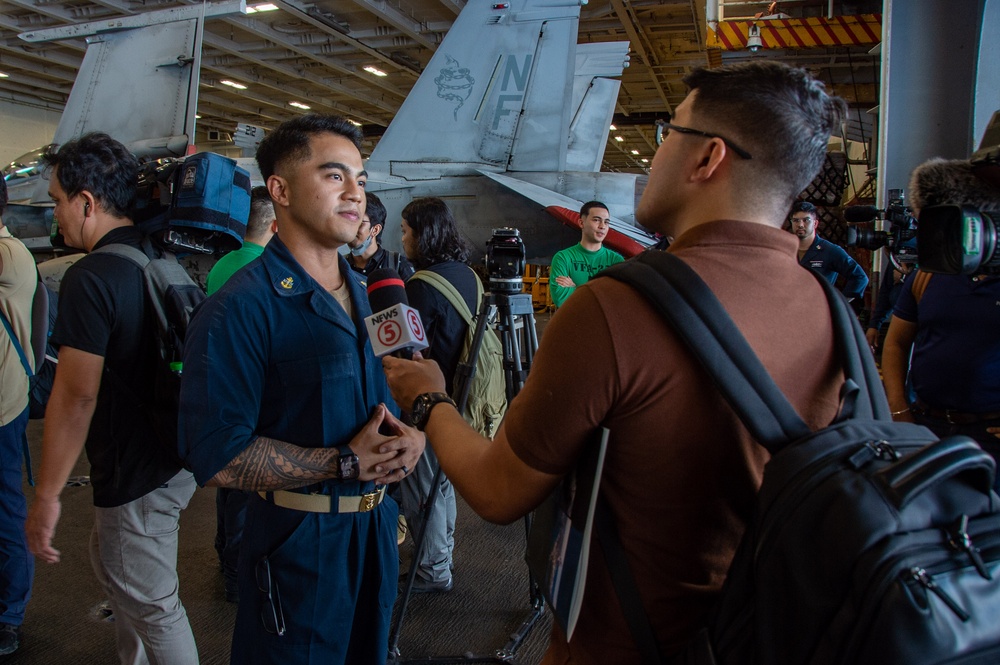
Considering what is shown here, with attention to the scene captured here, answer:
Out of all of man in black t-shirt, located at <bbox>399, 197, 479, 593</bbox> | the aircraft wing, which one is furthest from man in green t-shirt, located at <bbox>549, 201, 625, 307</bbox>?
man in black t-shirt, located at <bbox>399, 197, 479, 593</bbox>

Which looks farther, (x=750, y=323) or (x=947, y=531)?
(x=750, y=323)

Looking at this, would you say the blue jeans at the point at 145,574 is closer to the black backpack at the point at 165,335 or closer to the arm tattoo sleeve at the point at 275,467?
the black backpack at the point at 165,335

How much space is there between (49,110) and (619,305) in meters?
23.4

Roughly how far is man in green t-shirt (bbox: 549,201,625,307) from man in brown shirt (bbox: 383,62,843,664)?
347 cm

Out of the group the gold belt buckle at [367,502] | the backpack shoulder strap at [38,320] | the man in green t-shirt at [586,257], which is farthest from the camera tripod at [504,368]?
the man in green t-shirt at [586,257]

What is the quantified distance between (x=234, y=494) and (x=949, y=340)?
3138 mm

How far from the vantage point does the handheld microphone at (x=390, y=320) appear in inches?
48.3

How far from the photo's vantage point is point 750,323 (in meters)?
0.79

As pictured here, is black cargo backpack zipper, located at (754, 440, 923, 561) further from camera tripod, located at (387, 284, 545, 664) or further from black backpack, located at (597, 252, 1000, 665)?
camera tripod, located at (387, 284, 545, 664)

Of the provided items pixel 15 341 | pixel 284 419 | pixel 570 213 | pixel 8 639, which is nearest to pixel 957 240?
pixel 284 419

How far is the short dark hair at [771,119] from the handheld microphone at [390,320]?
2.20 feet

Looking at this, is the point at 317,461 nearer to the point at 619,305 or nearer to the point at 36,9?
the point at 619,305

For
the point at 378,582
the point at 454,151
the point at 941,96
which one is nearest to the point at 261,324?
the point at 378,582

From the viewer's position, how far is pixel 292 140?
1.55 meters
